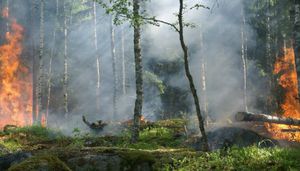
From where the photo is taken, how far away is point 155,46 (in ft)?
127

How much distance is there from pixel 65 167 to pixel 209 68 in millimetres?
30643

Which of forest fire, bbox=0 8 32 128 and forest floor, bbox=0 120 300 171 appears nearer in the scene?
forest floor, bbox=0 120 300 171

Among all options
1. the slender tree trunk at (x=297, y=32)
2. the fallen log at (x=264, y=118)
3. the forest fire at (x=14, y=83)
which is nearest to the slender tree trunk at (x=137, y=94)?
the fallen log at (x=264, y=118)

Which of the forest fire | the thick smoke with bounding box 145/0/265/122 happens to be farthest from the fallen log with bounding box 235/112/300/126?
the forest fire

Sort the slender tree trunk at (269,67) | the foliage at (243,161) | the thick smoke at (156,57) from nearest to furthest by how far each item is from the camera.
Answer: the foliage at (243,161), the slender tree trunk at (269,67), the thick smoke at (156,57)

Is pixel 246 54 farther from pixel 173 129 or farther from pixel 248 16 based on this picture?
pixel 173 129

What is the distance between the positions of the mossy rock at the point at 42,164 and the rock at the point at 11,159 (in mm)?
719

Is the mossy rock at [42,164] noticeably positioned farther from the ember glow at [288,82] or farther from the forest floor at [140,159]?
the ember glow at [288,82]

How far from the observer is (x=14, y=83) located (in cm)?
3588

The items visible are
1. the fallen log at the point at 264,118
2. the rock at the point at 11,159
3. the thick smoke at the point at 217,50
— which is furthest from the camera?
the thick smoke at the point at 217,50

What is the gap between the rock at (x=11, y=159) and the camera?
256 inches

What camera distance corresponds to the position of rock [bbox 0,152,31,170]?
6.50 meters

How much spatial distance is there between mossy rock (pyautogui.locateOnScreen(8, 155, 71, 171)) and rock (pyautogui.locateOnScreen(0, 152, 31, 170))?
72 centimetres

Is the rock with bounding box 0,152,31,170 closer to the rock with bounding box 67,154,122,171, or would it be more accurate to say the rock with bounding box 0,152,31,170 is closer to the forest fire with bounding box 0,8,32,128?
the rock with bounding box 67,154,122,171
